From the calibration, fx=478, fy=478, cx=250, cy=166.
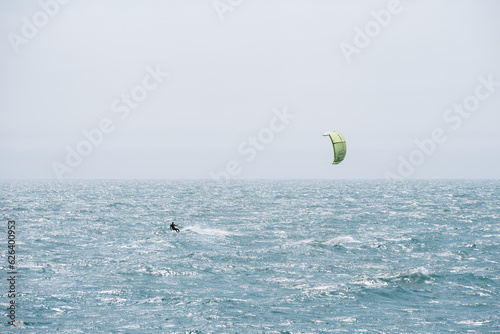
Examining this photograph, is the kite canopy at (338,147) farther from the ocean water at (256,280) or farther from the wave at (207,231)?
the wave at (207,231)

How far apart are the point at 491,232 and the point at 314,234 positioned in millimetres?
18101

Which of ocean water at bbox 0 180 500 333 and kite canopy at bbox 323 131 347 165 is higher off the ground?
kite canopy at bbox 323 131 347 165

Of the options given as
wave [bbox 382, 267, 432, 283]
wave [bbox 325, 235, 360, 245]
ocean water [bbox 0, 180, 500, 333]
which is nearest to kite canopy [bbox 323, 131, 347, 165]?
ocean water [bbox 0, 180, 500, 333]

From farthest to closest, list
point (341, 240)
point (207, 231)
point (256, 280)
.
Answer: point (207, 231)
point (341, 240)
point (256, 280)

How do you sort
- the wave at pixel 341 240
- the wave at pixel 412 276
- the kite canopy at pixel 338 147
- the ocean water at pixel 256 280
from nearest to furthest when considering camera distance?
1. the ocean water at pixel 256 280
2. the wave at pixel 412 276
3. the kite canopy at pixel 338 147
4. the wave at pixel 341 240

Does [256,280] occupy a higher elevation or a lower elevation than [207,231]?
lower

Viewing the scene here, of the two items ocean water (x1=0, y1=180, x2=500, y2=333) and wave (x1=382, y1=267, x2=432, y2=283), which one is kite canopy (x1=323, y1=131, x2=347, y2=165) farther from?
wave (x1=382, y1=267, x2=432, y2=283)

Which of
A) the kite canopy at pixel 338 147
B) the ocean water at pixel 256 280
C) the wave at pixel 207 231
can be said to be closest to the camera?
the ocean water at pixel 256 280

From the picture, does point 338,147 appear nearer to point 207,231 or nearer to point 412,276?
point 412,276

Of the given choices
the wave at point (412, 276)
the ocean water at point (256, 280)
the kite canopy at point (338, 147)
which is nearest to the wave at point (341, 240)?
the ocean water at point (256, 280)

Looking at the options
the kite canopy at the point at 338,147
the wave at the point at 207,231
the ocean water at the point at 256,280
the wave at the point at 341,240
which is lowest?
the ocean water at the point at 256,280

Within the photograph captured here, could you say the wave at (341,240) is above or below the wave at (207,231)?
below

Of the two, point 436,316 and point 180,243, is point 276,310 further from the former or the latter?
point 180,243

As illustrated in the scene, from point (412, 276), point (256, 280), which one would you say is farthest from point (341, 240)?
point (256, 280)
